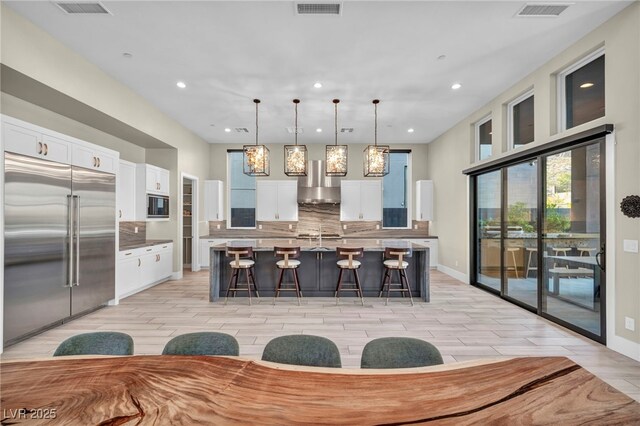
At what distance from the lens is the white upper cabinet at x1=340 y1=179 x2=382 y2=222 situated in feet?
27.4

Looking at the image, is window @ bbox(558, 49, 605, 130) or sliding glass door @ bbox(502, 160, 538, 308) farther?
sliding glass door @ bbox(502, 160, 538, 308)

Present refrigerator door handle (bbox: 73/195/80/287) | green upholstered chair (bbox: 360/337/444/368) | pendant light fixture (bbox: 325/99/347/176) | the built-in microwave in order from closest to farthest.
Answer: green upholstered chair (bbox: 360/337/444/368)
refrigerator door handle (bbox: 73/195/80/287)
pendant light fixture (bbox: 325/99/347/176)
the built-in microwave

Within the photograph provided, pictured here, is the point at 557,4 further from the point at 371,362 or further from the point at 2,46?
the point at 2,46

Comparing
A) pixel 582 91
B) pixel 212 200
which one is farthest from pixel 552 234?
pixel 212 200

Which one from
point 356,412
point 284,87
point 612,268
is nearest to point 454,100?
point 284,87

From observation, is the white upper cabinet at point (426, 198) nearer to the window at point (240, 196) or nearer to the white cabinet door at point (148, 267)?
the window at point (240, 196)

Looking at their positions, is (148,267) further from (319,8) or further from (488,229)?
(488,229)

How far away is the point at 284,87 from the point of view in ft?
15.8

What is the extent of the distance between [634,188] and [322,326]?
367 centimetres

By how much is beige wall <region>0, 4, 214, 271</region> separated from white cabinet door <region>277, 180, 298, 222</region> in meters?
2.35

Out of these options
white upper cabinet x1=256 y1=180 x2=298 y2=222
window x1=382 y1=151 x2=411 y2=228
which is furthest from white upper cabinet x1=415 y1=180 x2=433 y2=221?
white upper cabinet x1=256 y1=180 x2=298 y2=222

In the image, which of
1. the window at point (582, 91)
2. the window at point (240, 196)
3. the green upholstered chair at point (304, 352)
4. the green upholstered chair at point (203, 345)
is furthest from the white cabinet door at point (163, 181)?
the window at point (582, 91)

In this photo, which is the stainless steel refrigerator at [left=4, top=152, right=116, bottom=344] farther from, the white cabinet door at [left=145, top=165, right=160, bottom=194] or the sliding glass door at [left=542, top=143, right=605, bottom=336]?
the sliding glass door at [left=542, top=143, right=605, bottom=336]

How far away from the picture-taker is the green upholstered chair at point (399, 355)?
1.54 meters
